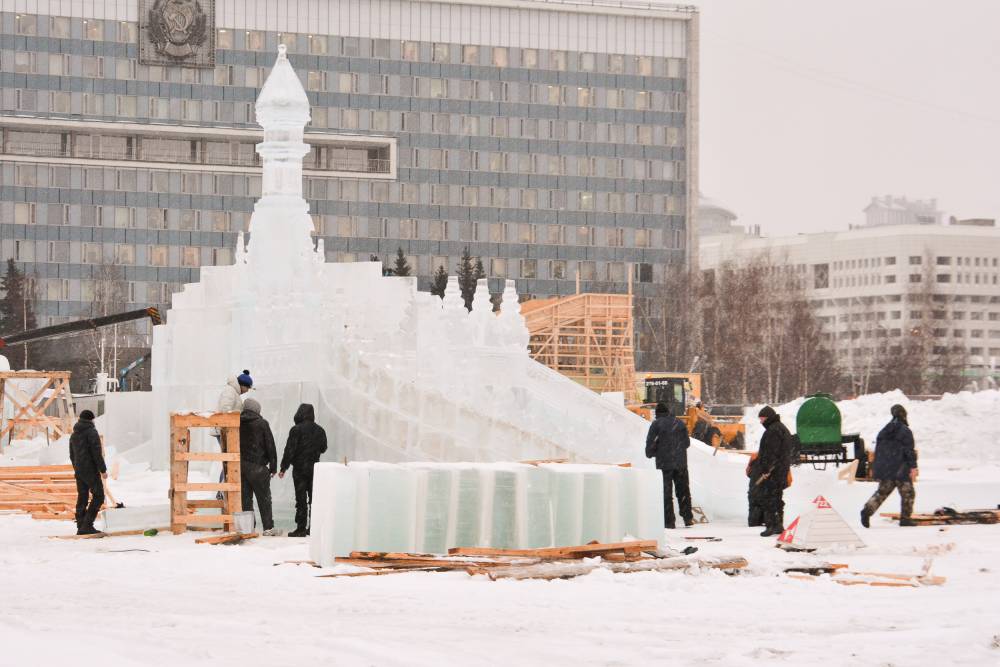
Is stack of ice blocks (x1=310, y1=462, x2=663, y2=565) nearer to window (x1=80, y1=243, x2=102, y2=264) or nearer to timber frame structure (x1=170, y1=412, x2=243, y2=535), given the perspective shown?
timber frame structure (x1=170, y1=412, x2=243, y2=535)

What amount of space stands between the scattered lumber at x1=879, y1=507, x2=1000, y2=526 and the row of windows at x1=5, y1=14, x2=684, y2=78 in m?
74.5

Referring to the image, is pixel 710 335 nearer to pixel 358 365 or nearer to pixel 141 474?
pixel 141 474

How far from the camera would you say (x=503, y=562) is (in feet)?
46.8

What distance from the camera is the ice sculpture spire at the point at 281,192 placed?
2348 centimetres

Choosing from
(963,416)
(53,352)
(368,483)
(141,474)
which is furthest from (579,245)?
(368,483)

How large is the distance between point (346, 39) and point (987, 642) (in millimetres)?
85423

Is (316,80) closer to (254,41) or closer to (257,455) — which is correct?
(254,41)

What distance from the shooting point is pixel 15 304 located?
86.8 metres

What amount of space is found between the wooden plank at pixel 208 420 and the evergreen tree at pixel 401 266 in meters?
69.8

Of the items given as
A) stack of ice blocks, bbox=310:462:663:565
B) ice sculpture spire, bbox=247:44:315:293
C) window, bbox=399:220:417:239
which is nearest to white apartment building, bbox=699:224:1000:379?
window, bbox=399:220:417:239

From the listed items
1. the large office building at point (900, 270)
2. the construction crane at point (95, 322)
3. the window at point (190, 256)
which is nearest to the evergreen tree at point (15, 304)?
the window at point (190, 256)

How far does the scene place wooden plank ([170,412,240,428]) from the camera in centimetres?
1862

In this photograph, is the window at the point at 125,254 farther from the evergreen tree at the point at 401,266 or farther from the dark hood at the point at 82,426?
the dark hood at the point at 82,426

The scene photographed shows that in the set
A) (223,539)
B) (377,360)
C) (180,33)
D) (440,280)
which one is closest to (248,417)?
(223,539)
